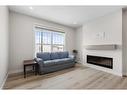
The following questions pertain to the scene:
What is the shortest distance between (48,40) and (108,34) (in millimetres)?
3060

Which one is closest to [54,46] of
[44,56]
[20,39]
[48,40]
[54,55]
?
[48,40]

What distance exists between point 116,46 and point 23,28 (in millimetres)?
3882

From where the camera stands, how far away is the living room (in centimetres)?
328

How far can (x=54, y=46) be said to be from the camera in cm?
561

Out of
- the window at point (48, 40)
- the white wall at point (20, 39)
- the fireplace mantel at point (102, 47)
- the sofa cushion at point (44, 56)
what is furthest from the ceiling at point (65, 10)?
the sofa cushion at point (44, 56)

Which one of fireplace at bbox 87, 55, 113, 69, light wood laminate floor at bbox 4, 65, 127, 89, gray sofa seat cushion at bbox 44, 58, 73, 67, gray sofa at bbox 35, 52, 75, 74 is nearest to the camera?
light wood laminate floor at bbox 4, 65, 127, 89

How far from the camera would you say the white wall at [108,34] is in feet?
11.9

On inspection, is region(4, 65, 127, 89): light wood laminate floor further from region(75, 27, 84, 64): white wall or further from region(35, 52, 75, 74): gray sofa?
region(75, 27, 84, 64): white wall

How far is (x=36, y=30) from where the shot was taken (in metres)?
4.62

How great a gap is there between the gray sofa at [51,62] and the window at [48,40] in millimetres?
567

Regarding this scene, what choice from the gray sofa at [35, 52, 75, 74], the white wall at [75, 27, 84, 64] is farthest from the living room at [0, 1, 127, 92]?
the white wall at [75, 27, 84, 64]

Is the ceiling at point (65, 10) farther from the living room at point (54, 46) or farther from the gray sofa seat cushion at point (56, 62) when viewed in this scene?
the gray sofa seat cushion at point (56, 62)
